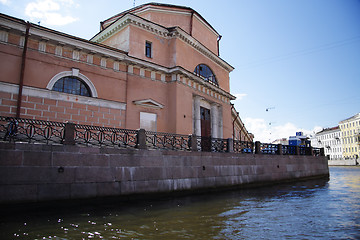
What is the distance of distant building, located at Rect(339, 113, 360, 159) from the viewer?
65.6 metres

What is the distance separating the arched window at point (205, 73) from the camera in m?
19.6

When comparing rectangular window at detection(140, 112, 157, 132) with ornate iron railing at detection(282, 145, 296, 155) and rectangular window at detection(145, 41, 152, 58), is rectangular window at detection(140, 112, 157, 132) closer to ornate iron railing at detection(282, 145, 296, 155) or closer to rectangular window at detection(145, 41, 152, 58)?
rectangular window at detection(145, 41, 152, 58)

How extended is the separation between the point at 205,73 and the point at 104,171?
13944mm

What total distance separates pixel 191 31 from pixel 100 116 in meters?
10.2

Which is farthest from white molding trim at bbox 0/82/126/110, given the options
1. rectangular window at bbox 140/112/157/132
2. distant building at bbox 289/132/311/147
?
distant building at bbox 289/132/311/147

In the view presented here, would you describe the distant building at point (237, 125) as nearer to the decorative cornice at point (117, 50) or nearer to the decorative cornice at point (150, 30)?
the decorative cornice at point (117, 50)

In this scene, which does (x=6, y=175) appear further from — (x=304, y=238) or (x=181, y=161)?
(x=304, y=238)

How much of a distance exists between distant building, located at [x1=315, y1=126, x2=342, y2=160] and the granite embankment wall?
72233 mm

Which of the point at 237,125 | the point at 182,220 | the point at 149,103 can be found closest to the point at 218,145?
the point at 149,103

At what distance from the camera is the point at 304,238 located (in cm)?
503

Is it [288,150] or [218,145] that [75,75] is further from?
[288,150]

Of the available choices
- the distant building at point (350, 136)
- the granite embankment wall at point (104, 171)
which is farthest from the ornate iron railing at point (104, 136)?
the distant building at point (350, 136)

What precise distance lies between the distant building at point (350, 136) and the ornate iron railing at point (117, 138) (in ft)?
177

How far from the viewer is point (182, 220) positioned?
6461 mm
